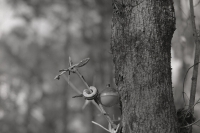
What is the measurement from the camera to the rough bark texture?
3.85 ft

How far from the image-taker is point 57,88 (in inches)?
616

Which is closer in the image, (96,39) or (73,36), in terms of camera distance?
(96,39)

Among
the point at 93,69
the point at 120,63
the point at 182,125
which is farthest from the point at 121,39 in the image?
the point at 93,69

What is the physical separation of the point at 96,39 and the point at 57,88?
16.6 feet

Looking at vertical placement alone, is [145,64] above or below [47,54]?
below

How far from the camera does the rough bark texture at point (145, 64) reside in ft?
3.85

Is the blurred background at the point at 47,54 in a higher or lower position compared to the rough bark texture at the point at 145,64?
higher

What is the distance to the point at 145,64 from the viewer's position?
47.2 inches

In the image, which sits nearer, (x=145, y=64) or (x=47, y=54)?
(x=145, y=64)

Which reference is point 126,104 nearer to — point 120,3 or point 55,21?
point 120,3

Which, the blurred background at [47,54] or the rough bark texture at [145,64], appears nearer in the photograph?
the rough bark texture at [145,64]

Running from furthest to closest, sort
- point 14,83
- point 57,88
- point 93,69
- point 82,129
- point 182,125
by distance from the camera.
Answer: point 82,129
point 57,88
point 93,69
point 14,83
point 182,125

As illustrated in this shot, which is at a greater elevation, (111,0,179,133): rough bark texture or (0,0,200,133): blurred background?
(0,0,200,133): blurred background

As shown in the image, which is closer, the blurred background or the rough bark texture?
the rough bark texture
